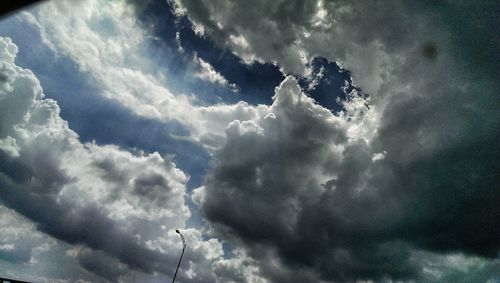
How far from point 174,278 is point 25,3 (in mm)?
40418

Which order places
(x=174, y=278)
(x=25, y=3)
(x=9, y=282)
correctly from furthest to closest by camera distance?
(x=174, y=278), (x=9, y=282), (x=25, y=3)

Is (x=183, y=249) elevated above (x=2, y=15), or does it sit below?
above

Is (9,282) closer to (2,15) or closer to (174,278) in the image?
(174,278)

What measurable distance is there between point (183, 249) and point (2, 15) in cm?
4025

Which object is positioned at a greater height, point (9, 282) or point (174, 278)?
point (174, 278)

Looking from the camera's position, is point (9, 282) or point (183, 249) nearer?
point (9, 282)

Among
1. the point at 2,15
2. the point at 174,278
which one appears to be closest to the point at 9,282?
the point at 174,278

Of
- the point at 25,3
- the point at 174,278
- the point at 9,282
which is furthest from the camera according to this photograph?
the point at 174,278

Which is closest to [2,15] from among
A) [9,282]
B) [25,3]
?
[25,3]

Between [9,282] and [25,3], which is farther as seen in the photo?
[9,282]

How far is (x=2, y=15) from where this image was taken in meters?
2.35

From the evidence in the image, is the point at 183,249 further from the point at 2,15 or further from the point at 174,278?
the point at 2,15

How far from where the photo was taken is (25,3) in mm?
2344

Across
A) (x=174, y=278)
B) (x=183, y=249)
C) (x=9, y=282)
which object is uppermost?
(x=183, y=249)
